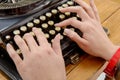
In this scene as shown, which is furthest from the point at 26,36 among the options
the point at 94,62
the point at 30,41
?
the point at 94,62

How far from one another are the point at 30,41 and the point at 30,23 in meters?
0.11

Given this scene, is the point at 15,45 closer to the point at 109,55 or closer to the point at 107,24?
the point at 109,55

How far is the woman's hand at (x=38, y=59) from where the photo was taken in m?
0.78

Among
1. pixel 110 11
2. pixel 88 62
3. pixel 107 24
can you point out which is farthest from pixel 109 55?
pixel 110 11

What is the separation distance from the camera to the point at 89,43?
92 cm

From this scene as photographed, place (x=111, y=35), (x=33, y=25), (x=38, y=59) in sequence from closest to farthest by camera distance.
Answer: (x=38, y=59)
(x=33, y=25)
(x=111, y=35)

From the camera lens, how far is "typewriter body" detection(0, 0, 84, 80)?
859mm

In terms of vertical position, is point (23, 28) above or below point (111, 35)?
above

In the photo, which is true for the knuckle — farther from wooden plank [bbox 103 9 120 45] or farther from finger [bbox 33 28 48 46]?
wooden plank [bbox 103 9 120 45]

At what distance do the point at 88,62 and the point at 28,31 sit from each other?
269mm

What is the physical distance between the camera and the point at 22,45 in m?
0.81

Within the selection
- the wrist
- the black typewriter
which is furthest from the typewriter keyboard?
the wrist

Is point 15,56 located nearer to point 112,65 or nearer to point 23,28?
point 23,28

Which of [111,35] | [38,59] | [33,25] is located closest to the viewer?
[38,59]
